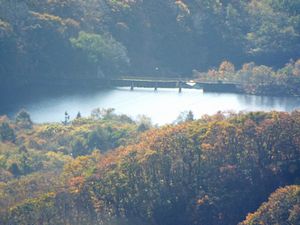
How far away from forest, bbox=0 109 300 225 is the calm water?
14428 mm

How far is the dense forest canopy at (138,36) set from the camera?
65.2 meters

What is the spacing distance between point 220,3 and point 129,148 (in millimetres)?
33489

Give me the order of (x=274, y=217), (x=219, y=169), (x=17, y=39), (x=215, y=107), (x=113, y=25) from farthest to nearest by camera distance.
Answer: (x=113, y=25)
(x=17, y=39)
(x=215, y=107)
(x=219, y=169)
(x=274, y=217)

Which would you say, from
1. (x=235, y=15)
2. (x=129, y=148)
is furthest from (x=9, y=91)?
(x=129, y=148)

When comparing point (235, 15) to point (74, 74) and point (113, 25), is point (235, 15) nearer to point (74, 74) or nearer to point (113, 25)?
point (113, 25)

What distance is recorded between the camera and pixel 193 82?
216 feet

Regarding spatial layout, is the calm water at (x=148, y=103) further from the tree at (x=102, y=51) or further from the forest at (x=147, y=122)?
the tree at (x=102, y=51)

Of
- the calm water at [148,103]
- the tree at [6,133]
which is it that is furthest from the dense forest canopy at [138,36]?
the tree at [6,133]

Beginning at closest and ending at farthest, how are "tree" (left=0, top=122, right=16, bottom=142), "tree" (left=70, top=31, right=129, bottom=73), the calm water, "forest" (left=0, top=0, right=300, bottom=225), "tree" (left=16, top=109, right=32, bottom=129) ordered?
"forest" (left=0, top=0, right=300, bottom=225)
"tree" (left=0, top=122, right=16, bottom=142)
"tree" (left=16, top=109, right=32, bottom=129)
the calm water
"tree" (left=70, top=31, right=129, bottom=73)

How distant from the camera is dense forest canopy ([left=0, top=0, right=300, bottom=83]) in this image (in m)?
65.2

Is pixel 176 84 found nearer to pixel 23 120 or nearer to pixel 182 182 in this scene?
pixel 23 120

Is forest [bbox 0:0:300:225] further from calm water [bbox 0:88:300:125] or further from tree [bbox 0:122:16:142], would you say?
calm water [bbox 0:88:300:125]

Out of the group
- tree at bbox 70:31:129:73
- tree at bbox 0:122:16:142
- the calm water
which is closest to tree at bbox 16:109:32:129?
the calm water

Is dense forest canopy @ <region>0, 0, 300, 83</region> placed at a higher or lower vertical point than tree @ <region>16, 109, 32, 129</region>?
higher
